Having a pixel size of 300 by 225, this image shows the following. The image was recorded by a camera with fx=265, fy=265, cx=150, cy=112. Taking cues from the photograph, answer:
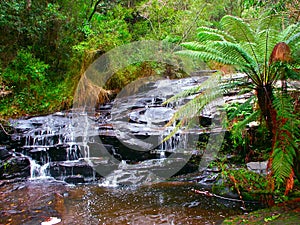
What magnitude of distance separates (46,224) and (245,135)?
13.5 ft

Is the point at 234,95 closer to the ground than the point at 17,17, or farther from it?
closer to the ground

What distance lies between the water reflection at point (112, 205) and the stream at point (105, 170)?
0.04 ft

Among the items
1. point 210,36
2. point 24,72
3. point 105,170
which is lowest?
point 105,170

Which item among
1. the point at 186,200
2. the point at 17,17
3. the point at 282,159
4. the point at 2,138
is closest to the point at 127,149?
the point at 186,200

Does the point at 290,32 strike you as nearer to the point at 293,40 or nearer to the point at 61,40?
the point at 293,40

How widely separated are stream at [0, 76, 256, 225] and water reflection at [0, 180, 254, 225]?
0.04ft

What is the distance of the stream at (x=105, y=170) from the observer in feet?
13.3

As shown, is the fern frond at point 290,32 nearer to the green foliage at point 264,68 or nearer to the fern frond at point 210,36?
the green foliage at point 264,68

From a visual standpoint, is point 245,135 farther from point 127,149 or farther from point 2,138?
point 2,138

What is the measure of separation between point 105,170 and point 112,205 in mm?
1754

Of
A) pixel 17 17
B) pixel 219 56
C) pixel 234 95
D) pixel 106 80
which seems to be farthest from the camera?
pixel 106 80

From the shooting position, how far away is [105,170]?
608 centimetres

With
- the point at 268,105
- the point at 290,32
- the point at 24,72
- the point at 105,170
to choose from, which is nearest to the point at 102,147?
the point at 105,170

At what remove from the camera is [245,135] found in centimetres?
563
